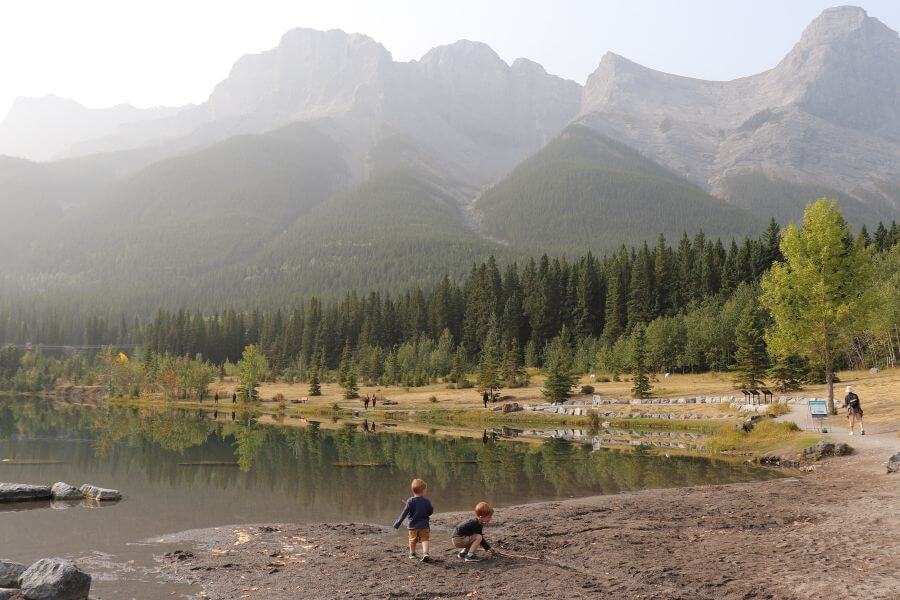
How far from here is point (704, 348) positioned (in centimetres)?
8231

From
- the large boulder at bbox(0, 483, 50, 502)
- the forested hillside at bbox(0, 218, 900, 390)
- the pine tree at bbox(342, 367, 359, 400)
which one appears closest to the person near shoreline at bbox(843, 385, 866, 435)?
the forested hillside at bbox(0, 218, 900, 390)

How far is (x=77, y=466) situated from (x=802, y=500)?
36.9m

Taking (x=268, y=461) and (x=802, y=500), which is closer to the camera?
(x=802, y=500)

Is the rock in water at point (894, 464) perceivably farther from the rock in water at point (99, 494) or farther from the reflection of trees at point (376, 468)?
the rock in water at point (99, 494)

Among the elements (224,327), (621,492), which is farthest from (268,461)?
(224,327)

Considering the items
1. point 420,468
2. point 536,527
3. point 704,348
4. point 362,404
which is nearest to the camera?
point 536,527

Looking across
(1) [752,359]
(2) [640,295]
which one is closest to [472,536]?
(1) [752,359]

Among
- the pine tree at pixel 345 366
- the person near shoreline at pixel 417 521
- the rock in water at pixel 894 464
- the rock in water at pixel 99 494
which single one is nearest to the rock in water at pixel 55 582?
the person near shoreline at pixel 417 521

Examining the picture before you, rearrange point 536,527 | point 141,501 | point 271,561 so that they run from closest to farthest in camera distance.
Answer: point 271,561 → point 536,527 → point 141,501

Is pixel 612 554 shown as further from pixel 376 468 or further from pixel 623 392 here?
pixel 623 392

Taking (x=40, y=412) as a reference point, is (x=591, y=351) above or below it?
above

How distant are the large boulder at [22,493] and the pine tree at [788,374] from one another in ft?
193

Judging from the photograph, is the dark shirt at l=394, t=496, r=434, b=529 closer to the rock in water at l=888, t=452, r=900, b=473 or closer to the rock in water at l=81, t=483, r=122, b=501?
the rock in water at l=81, t=483, r=122, b=501

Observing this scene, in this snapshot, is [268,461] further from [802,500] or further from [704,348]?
[704,348]
